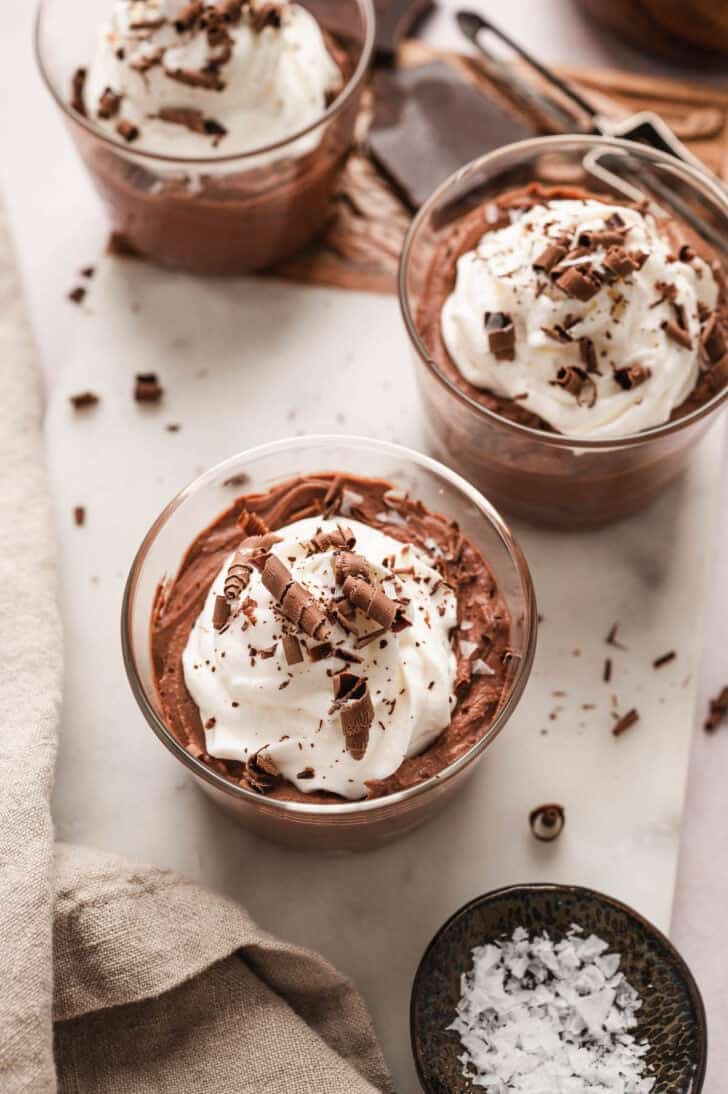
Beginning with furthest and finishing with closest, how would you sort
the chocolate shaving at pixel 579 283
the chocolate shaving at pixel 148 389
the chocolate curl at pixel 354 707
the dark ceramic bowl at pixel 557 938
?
the chocolate shaving at pixel 148 389, the chocolate shaving at pixel 579 283, the dark ceramic bowl at pixel 557 938, the chocolate curl at pixel 354 707

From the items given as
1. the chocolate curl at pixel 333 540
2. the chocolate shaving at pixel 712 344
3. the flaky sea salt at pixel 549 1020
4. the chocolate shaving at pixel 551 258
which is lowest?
the flaky sea salt at pixel 549 1020

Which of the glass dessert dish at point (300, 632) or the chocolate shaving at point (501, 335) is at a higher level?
the chocolate shaving at point (501, 335)

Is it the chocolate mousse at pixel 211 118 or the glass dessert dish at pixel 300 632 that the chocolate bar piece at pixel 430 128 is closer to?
the chocolate mousse at pixel 211 118

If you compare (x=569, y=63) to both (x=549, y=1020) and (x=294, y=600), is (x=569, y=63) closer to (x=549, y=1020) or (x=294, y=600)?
(x=294, y=600)

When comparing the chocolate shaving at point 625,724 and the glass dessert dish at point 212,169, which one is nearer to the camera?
the chocolate shaving at point 625,724

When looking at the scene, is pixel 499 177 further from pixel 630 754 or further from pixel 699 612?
pixel 630 754

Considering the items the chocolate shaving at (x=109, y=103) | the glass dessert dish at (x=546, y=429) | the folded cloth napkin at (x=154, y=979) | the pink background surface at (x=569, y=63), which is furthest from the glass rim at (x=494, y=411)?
the folded cloth napkin at (x=154, y=979)

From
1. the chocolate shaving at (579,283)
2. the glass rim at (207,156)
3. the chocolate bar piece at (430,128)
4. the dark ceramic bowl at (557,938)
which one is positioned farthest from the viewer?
the chocolate bar piece at (430,128)
